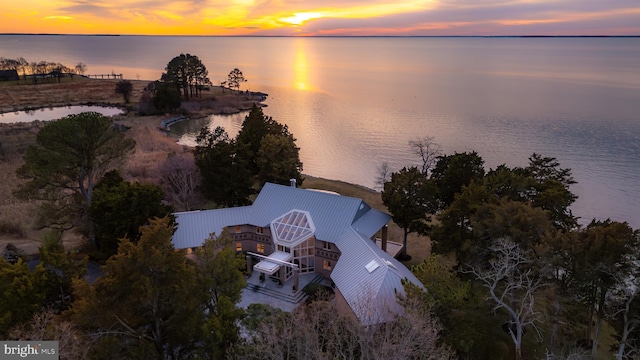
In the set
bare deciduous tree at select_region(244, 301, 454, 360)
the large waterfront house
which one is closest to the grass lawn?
the large waterfront house

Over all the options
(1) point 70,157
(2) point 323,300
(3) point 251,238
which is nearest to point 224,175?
(3) point 251,238

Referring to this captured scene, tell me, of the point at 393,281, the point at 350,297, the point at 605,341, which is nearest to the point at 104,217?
the point at 350,297

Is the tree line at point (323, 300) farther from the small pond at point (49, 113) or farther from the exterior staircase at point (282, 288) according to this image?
the small pond at point (49, 113)

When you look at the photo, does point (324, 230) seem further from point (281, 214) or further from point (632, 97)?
point (632, 97)

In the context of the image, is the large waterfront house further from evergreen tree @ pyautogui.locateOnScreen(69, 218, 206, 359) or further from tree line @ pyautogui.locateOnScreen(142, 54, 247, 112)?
tree line @ pyautogui.locateOnScreen(142, 54, 247, 112)

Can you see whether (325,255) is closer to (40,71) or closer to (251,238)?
(251,238)

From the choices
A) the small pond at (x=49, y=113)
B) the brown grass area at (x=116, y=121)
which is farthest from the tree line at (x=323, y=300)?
the small pond at (x=49, y=113)
